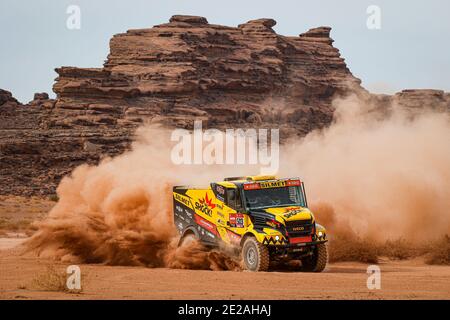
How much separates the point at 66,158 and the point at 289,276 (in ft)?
221

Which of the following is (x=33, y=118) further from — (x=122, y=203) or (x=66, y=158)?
(x=122, y=203)

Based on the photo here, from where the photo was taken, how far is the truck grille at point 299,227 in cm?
2106

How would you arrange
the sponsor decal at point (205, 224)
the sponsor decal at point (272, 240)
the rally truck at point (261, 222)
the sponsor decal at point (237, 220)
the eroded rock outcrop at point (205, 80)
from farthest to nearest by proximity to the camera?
the eroded rock outcrop at point (205, 80), the sponsor decal at point (205, 224), the sponsor decal at point (237, 220), the rally truck at point (261, 222), the sponsor decal at point (272, 240)

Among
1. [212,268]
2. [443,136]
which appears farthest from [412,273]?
[443,136]

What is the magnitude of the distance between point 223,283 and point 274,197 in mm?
3581

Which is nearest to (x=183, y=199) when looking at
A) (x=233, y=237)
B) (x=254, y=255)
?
(x=233, y=237)

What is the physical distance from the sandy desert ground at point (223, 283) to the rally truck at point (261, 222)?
0.56 meters

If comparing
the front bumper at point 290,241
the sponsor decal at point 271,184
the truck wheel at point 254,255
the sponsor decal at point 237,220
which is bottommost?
the truck wheel at point 254,255

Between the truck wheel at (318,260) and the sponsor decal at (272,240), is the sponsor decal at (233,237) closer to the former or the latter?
the sponsor decal at (272,240)

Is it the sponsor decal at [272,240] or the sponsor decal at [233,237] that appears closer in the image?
the sponsor decal at [272,240]

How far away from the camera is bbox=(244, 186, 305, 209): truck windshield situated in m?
21.7

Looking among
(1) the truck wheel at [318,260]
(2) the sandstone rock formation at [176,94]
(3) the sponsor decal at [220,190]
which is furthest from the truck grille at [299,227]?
(2) the sandstone rock formation at [176,94]

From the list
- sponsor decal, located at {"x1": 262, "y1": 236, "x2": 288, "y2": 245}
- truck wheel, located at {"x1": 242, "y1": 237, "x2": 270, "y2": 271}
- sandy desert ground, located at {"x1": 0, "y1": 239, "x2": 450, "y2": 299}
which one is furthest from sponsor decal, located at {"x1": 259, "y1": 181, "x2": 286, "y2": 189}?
sandy desert ground, located at {"x1": 0, "y1": 239, "x2": 450, "y2": 299}

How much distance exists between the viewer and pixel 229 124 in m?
106
